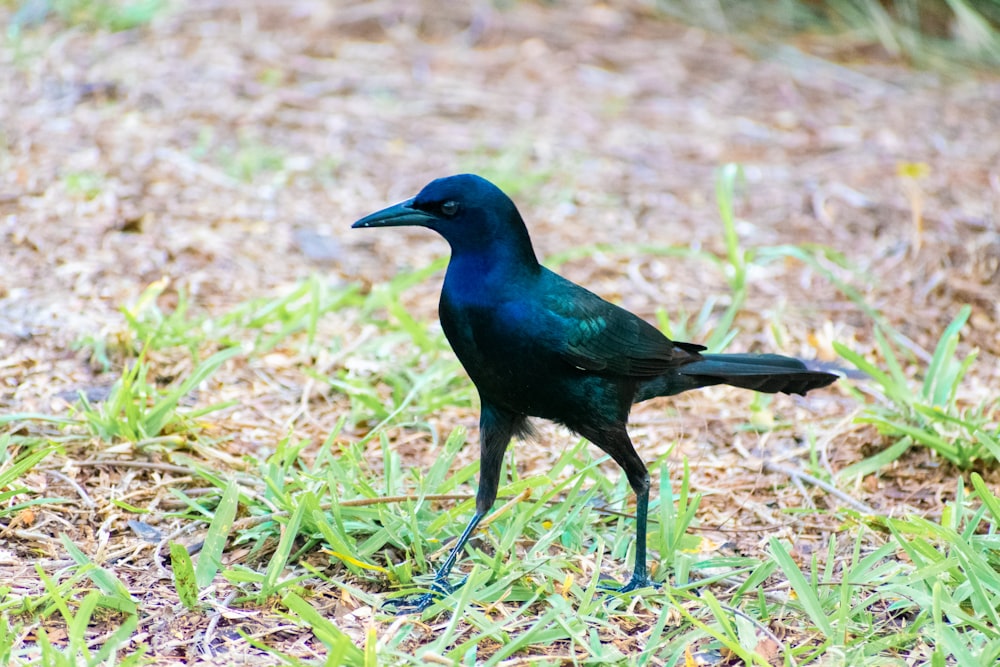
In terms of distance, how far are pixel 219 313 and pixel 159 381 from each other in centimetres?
62

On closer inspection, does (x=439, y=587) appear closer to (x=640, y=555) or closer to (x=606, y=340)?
(x=640, y=555)

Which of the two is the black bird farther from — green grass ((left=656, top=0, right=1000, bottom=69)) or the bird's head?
green grass ((left=656, top=0, right=1000, bottom=69))

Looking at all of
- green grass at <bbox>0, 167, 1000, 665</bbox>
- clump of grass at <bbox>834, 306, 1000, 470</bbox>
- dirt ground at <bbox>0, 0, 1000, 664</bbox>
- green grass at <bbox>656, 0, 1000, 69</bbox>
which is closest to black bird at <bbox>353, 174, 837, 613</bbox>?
green grass at <bbox>0, 167, 1000, 665</bbox>

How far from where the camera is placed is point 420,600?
3.03 metres

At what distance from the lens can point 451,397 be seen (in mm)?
4098

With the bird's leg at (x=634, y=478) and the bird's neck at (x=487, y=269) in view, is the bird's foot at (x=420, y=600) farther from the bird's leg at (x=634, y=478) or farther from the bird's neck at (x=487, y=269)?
the bird's neck at (x=487, y=269)

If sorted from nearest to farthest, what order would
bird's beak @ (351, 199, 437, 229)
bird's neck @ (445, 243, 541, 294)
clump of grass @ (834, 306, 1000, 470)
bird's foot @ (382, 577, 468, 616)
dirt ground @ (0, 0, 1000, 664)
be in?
bird's foot @ (382, 577, 468, 616), bird's neck @ (445, 243, 541, 294), bird's beak @ (351, 199, 437, 229), clump of grass @ (834, 306, 1000, 470), dirt ground @ (0, 0, 1000, 664)

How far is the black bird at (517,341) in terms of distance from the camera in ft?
10.0

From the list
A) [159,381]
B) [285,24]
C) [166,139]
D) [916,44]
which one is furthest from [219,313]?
[916,44]

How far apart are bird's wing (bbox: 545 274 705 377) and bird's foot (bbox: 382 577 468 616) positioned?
687 millimetres

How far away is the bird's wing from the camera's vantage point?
315 centimetres

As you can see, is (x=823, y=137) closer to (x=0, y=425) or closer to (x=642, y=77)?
(x=642, y=77)

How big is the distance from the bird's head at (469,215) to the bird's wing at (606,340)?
18 centimetres

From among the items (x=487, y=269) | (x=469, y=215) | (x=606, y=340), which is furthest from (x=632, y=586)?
(x=469, y=215)
